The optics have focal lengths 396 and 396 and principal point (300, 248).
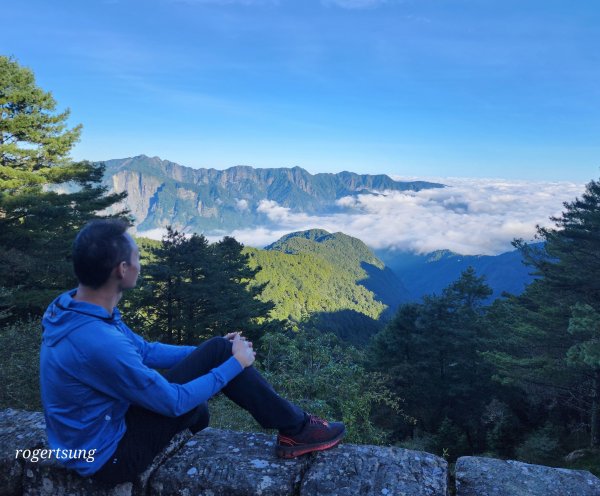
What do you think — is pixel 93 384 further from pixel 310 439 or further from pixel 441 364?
pixel 441 364

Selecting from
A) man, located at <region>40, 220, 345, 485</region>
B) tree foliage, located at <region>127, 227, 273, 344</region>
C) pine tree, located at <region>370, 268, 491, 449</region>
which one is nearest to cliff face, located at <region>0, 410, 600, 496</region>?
man, located at <region>40, 220, 345, 485</region>

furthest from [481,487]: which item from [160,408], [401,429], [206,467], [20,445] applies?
[401,429]

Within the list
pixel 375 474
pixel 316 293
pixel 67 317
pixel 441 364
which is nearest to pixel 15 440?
pixel 67 317

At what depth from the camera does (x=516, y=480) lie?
2203 millimetres

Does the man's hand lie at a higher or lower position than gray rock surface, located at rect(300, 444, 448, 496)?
higher

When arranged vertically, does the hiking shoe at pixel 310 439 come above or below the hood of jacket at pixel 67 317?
below

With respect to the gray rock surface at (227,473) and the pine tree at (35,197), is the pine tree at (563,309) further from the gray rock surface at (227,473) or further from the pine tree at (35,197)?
the pine tree at (35,197)

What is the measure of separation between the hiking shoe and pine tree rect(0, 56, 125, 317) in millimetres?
14241

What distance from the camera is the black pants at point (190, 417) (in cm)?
209

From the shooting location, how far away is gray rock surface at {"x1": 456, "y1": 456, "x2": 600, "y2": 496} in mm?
2115

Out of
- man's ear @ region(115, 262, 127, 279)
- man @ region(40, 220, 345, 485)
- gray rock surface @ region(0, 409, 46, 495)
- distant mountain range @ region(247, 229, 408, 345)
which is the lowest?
distant mountain range @ region(247, 229, 408, 345)

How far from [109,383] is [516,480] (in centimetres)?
223

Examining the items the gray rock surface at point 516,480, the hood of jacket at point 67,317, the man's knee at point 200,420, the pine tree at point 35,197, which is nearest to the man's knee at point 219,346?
the man's knee at point 200,420

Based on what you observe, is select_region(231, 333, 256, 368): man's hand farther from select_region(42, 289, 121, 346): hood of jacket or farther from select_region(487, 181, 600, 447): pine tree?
select_region(487, 181, 600, 447): pine tree
